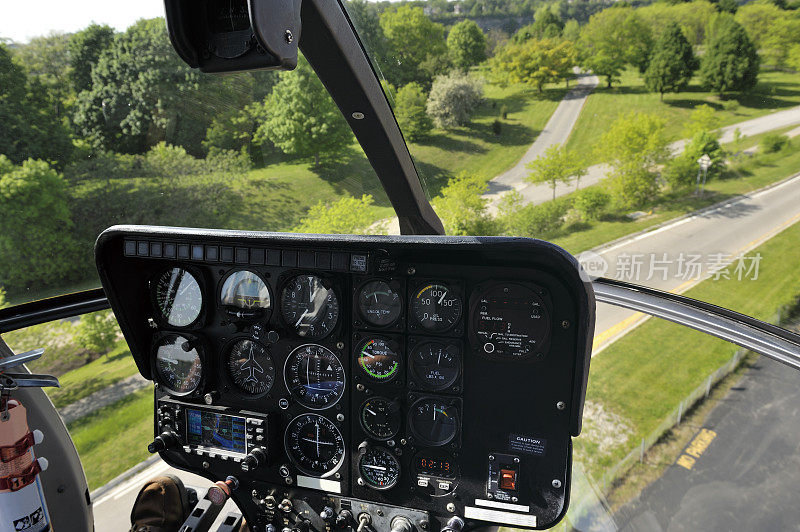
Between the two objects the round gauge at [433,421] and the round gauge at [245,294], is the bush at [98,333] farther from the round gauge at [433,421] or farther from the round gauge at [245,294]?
the round gauge at [433,421]

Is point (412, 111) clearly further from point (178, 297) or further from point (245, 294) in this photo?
point (178, 297)

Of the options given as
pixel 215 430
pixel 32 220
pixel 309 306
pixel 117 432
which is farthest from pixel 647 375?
pixel 32 220

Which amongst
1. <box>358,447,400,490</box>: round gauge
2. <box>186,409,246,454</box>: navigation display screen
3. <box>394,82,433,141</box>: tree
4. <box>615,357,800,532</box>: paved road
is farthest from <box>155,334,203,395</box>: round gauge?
<box>615,357,800,532</box>: paved road

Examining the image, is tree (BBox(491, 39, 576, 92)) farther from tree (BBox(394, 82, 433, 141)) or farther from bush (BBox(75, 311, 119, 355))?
bush (BBox(75, 311, 119, 355))

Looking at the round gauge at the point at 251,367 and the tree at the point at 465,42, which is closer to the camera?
the round gauge at the point at 251,367

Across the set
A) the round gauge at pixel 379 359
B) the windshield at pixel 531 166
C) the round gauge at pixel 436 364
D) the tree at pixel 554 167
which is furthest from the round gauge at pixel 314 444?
the tree at pixel 554 167

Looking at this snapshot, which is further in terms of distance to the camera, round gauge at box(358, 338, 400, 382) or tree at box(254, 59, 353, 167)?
tree at box(254, 59, 353, 167)
